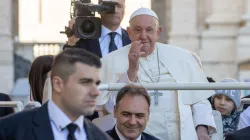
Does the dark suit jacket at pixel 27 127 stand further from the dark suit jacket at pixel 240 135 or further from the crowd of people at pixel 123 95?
the dark suit jacket at pixel 240 135

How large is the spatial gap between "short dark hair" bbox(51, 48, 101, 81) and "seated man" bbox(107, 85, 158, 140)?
4.81ft

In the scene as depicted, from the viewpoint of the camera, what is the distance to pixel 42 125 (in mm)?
7309

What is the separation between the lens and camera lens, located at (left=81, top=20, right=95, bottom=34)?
10547 mm

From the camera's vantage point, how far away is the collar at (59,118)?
7230 mm

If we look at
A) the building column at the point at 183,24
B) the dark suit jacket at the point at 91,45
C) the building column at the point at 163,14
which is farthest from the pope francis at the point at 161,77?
the building column at the point at 163,14

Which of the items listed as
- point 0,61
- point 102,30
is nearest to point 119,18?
point 102,30

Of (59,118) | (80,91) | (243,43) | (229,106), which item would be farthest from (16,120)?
(243,43)

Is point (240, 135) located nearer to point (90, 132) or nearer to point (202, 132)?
point (202, 132)

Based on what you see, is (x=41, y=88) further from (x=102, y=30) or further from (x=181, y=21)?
(x=181, y=21)

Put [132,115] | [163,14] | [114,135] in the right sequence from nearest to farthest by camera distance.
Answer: [132,115] < [114,135] < [163,14]

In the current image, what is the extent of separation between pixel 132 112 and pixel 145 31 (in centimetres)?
120

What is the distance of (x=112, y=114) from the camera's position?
391 inches

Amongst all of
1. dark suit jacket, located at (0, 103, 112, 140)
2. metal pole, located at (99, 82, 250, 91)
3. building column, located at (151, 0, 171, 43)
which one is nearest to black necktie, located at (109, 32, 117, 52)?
metal pole, located at (99, 82, 250, 91)

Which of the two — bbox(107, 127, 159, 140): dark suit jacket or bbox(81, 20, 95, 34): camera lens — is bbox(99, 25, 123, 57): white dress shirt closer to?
bbox(81, 20, 95, 34): camera lens
